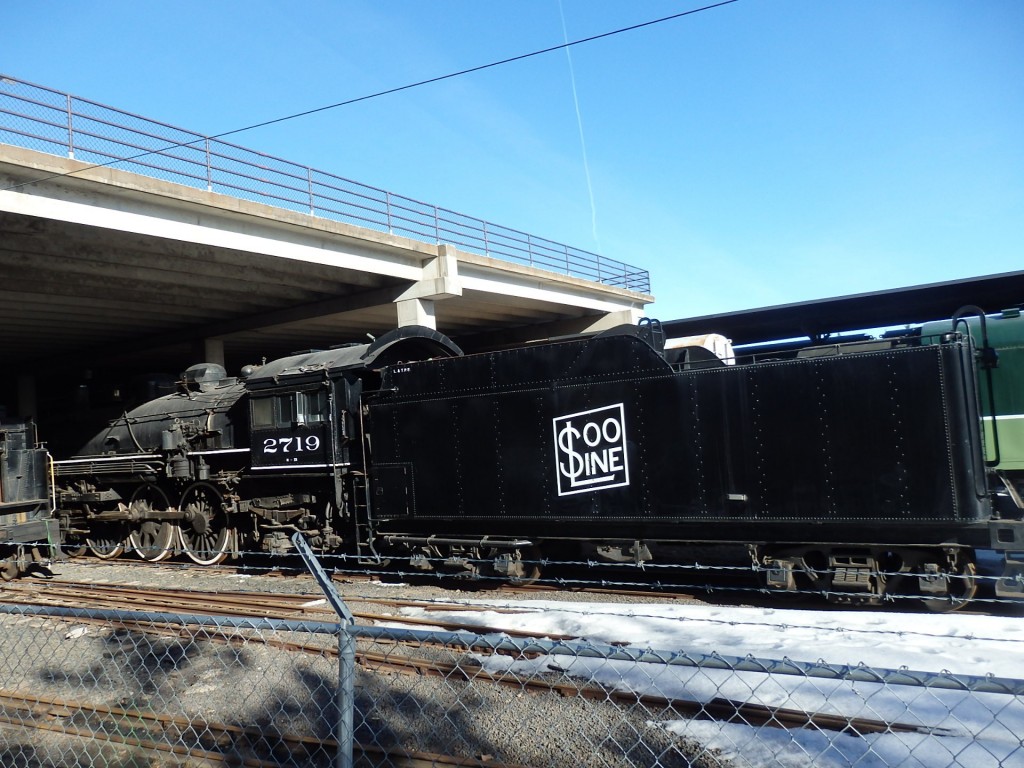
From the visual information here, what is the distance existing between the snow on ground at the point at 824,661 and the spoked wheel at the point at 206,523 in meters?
5.48

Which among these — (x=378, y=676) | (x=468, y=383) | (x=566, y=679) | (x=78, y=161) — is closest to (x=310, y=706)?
(x=378, y=676)

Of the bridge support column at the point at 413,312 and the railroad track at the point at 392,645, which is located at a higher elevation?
the bridge support column at the point at 413,312

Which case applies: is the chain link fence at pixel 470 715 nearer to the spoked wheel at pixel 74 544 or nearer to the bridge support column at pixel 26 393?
the spoked wheel at pixel 74 544

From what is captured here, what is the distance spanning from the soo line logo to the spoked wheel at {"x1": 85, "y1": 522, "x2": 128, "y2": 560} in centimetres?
943

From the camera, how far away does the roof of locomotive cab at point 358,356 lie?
1072 centimetres

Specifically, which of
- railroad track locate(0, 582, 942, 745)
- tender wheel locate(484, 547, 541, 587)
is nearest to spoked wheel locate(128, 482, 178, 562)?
railroad track locate(0, 582, 942, 745)

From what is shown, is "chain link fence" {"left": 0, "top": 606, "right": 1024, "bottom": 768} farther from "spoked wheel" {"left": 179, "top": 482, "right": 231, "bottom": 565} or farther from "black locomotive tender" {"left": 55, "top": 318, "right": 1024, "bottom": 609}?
"spoked wheel" {"left": 179, "top": 482, "right": 231, "bottom": 565}

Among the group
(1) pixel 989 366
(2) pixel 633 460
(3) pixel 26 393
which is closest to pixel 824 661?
(2) pixel 633 460

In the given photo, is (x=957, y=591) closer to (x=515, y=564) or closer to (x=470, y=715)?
(x=515, y=564)

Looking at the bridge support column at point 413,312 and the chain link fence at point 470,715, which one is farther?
the bridge support column at point 413,312

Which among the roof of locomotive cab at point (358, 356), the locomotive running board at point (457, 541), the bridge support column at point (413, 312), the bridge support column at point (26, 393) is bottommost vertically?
the locomotive running board at point (457, 541)

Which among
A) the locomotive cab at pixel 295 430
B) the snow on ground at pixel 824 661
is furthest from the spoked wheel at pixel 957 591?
the locomotive cab at pixel 295 430

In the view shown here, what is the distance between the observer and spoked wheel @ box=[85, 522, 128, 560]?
46.9ft

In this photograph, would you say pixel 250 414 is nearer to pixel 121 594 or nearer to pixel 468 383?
pixel 121 594
